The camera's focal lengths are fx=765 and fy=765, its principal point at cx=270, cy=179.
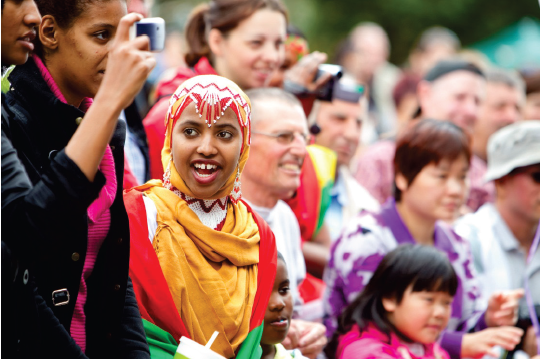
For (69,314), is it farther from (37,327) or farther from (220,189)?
(220,189)

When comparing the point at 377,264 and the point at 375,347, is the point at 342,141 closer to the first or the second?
the point at 377,264

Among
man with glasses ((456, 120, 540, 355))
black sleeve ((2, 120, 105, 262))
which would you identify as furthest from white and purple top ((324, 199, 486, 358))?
black sleeve ((2, 120, 105, 262))

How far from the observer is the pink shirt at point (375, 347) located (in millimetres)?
3570

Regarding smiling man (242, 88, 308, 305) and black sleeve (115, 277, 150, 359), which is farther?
smiling man (242, 88, 308, 305)

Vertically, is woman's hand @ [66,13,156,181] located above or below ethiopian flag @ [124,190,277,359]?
above

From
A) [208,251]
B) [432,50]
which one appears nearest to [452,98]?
[208,251]

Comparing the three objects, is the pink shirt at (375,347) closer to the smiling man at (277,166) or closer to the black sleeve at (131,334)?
the smiling man at (277,166)

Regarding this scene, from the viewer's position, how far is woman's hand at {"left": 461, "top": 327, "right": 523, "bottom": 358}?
3.86m

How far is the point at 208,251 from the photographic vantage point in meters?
2.73

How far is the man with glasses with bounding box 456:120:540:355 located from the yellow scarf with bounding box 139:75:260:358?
241cm

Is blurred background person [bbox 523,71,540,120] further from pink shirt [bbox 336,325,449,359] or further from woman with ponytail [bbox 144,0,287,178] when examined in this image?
pink shirt [bbox 336,325,449,359]

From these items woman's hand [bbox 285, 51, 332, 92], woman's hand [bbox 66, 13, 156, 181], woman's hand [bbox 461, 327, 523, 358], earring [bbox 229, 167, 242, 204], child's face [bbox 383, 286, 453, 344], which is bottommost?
woman's hand [bbox 461, 327, 523, 358]

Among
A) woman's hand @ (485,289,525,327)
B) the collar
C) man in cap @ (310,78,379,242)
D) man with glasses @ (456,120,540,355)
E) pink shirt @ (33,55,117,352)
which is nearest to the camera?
pink shirt @ (33,55,117,352)

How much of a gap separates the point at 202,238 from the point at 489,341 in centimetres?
192
